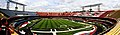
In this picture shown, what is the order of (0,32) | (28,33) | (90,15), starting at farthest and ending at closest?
(90,15) → (28,33) → (0,32)

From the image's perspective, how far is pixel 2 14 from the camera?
119 ft

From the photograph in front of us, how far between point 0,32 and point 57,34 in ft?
28.8

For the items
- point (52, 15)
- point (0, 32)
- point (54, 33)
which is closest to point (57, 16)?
point (52, 15)

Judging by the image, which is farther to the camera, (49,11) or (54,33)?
(49,11)

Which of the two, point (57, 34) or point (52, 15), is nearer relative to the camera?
point (57, 34)

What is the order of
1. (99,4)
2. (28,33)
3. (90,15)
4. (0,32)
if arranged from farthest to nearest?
(99,4) < (90,15) < (28,33) < (0,32)

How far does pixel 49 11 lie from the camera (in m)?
49.3

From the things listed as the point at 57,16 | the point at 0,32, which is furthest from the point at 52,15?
the point at 0,32

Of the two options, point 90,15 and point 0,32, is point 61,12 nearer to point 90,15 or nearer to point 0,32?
point 90,15

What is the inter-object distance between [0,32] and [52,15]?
28281 mm

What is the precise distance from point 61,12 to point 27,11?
7.59m

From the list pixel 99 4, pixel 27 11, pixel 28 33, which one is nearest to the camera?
pixel 28 33

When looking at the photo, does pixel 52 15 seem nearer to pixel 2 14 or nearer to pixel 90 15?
pixel 90 15

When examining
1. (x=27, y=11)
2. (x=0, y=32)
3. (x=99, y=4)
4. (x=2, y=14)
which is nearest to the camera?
(x=0, y=32)
